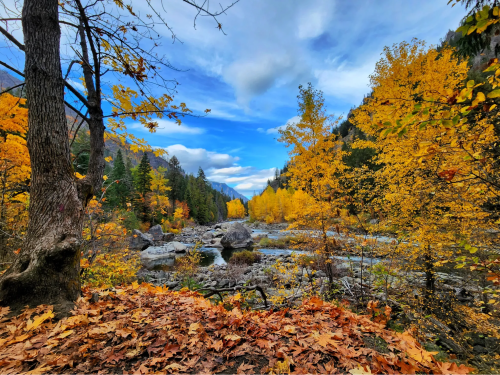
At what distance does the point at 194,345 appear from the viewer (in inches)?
Answer: 82.0

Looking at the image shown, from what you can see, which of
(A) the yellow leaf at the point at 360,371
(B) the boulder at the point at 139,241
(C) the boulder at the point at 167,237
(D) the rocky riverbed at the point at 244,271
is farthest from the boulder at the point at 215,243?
(A) the yellow leaf at the point at 360,371

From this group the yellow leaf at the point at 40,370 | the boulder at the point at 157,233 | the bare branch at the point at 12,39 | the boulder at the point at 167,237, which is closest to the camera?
the yellow leaf at the point at 40,370

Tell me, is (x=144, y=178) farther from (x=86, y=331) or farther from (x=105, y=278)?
(x=86, y=331)

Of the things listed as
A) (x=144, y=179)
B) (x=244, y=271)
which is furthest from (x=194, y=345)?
(x=144, y=179)

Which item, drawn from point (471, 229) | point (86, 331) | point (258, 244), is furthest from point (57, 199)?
point (258, 244)

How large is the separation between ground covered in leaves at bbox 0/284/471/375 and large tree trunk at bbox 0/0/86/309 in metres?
0.31

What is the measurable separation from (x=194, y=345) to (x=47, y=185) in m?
2.74

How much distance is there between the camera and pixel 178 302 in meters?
3.21

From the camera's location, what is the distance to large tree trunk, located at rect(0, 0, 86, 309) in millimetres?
2471

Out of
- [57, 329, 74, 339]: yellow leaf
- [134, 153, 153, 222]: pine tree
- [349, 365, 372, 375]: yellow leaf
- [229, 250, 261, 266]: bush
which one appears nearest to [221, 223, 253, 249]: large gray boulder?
[229, 250, 261, 266]: bush

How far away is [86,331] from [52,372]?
0.54 meters

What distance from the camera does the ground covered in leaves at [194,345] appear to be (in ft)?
5.74

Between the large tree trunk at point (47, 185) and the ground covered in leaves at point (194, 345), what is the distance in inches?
12.2

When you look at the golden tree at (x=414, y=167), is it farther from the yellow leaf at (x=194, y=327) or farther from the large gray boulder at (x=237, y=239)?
the large gray boulder at (x=237, y=239)
